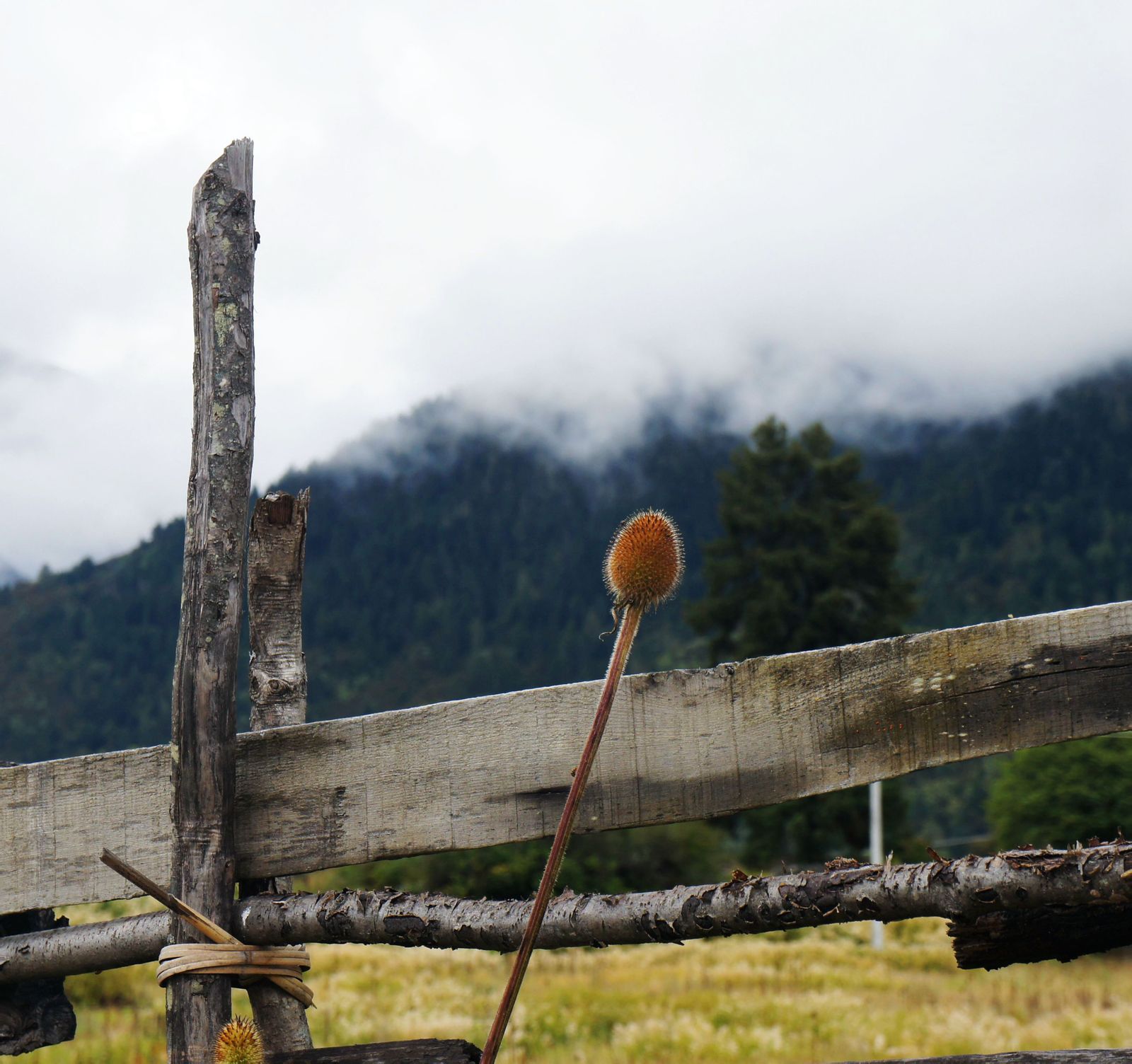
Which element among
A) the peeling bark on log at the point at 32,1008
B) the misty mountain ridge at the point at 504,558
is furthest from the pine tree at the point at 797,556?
the peeling bark on log at the point at 32,1008

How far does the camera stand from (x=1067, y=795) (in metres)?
15.8

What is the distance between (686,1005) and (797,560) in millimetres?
22632

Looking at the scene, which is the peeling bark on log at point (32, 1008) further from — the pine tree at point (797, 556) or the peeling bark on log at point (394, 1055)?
the pine tree at point (797, 556)

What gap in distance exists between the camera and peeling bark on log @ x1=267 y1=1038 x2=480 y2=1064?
2.14 meters

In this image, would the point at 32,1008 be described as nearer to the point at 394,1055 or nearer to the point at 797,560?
the point at 394,1055

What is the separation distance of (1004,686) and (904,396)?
122 meters

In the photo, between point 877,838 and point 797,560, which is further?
point 797,560

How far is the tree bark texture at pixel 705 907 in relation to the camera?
177 cm

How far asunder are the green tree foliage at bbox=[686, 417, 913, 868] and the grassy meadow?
1479 centimetres

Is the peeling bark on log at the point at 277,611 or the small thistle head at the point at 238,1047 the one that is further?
the peeling bark on log at the point at 277,611

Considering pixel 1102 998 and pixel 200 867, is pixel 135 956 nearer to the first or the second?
pixel 200 867

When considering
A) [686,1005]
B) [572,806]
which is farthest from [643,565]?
[686,1005]

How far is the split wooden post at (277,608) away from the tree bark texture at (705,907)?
0.91ft

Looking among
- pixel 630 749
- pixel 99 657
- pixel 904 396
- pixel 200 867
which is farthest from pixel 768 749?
pixel 904 396
